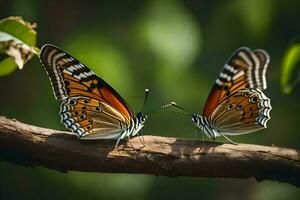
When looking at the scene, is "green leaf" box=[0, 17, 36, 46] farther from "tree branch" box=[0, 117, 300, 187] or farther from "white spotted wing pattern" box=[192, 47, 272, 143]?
"white spotted wing pattern" box=[192, 47, 272, 143]

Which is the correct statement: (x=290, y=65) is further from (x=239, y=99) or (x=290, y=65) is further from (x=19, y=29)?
(x=19, y=29)

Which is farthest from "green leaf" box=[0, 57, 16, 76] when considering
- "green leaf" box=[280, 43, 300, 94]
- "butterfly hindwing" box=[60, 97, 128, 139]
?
"green leaf" box=[280, 43, 300, 94]

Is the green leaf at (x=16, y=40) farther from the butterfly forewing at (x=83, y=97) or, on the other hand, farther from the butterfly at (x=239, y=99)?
the butterfly at (x=239, y=99)

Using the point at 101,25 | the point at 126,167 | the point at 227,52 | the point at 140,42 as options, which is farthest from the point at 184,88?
the point at 126,167

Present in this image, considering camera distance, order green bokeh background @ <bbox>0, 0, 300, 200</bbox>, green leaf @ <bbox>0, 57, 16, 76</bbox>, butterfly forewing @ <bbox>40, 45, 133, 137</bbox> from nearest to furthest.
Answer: green leaf @ <bbox>0, 57, 16, 76</bbox>, butterfly forewing @ <bbox>40, 45, 133, 137</bbox>, green bokeh background @ <bbox>0, 0, 300, 200</bbox>

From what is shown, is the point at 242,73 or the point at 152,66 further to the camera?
the point at 152,66

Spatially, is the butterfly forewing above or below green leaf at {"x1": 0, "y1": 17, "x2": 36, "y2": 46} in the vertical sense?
below

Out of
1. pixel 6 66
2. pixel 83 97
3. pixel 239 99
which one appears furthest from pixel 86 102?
pixel 239 99

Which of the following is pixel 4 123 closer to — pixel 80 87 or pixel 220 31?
pixel 80 87
